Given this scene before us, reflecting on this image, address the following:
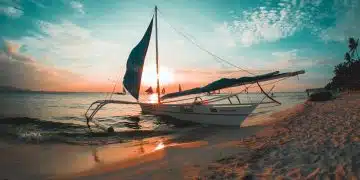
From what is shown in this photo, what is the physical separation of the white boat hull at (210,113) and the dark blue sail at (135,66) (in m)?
3.07

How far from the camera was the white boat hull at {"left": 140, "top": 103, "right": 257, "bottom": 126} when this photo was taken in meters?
16.5

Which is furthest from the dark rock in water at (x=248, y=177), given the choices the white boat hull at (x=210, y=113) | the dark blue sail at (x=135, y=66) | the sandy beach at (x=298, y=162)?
the dark blue sail at (x=135, y=66)

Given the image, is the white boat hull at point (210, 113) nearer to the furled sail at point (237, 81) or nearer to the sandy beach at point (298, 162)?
the furled sail at point (237, 81)

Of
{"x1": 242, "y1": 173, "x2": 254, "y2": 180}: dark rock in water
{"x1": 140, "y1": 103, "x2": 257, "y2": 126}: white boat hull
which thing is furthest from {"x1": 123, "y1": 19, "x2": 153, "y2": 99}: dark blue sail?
{"x1": 242, "y1": 173, "x2": 254, "y2": 180}: dark rock in water

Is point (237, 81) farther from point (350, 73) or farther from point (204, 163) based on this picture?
point (350, 73)

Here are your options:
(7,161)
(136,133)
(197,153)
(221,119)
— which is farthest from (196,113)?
(7,161)

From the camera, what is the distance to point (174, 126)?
731 inches

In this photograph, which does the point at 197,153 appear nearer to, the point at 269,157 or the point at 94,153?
the point at 269,157

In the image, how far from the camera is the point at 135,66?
18.8m

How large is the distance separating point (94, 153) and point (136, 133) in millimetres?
6002

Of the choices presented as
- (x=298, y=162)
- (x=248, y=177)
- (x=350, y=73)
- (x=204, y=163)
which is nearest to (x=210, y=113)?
(x=204, y=163)

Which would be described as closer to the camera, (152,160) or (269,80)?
(152,160)

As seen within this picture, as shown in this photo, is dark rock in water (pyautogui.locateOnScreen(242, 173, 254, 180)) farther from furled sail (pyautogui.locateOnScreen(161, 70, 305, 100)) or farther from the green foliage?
the green foliage

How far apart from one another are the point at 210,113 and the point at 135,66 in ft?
24.3
